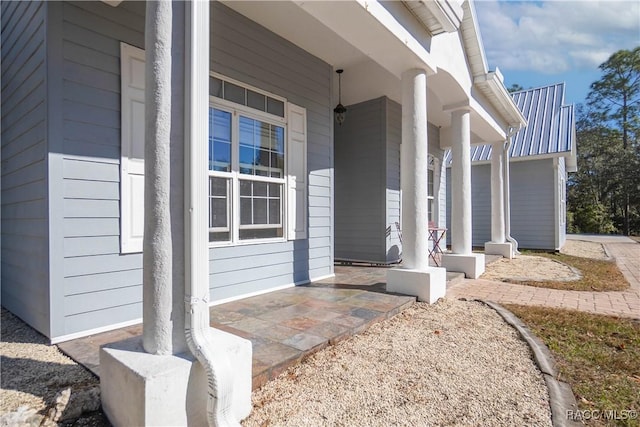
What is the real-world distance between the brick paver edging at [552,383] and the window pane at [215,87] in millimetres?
3765

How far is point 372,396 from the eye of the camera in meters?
2.00

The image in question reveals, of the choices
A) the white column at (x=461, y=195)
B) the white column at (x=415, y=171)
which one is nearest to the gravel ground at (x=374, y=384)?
the white column at (x=415, y=171)

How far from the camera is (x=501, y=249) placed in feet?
26.2

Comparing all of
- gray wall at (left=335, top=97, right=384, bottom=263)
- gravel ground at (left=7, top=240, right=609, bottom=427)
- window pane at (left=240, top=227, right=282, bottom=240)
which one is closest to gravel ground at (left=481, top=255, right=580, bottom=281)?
gray wall at (left=335, top=97, right=384, bottom=263)

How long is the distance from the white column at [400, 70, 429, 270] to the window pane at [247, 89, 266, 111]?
176 centimetres

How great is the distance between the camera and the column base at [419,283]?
3896 mm

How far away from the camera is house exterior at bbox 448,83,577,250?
9648 millimetres

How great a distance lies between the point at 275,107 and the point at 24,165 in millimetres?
2586

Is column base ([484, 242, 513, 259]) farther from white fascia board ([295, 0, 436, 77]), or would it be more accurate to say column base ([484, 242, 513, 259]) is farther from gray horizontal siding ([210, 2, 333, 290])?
white fascia board ([295, 0, 436, 77])

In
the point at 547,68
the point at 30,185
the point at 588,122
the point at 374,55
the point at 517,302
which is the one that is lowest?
the point at 517,302

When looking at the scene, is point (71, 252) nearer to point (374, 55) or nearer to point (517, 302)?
point (374, 55)

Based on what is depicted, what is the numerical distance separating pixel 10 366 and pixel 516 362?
3.52 m

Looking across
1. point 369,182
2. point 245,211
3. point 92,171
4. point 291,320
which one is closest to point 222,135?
point 245,211

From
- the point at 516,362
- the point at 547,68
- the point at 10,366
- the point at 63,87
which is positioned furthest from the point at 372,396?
the point at 547,68
